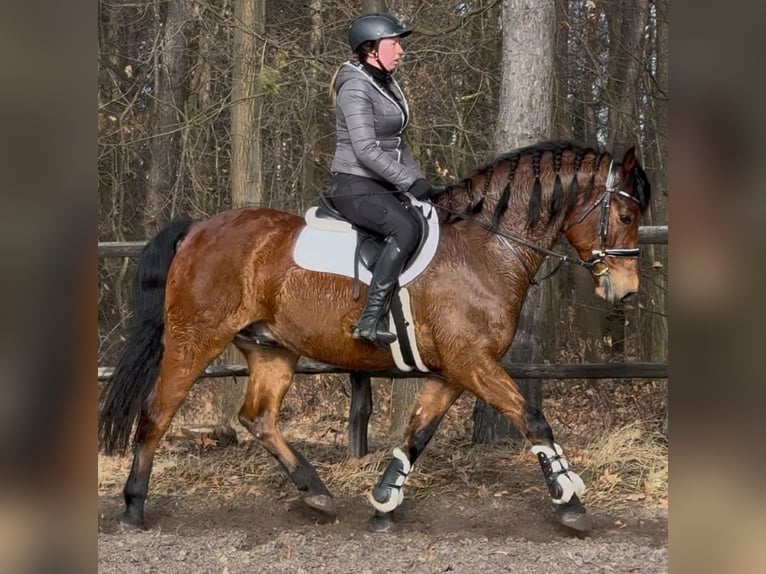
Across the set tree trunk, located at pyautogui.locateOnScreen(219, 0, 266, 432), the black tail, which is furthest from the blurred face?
tree trunk, located at pyautogui.locateOnScreen(219, 0, 266, 432)

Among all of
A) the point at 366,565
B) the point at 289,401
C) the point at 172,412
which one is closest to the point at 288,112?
the point at 289,401

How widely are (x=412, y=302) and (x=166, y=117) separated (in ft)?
23.0

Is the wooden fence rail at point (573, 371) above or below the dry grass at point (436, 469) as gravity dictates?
above

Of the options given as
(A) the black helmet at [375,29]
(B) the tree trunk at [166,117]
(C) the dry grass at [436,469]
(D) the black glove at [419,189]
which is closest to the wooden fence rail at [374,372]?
(C) the dry grass at [436,469]

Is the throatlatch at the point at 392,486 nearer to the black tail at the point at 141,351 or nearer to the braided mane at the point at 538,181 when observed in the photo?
the braided mane at the point at 538,181

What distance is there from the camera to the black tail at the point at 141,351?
5.49 m

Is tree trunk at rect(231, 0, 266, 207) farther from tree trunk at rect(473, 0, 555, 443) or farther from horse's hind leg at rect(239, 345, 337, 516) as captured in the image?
horse's hind leg at rect(239, 345, 337, 516)

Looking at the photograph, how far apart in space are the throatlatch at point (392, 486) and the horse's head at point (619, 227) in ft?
5.46

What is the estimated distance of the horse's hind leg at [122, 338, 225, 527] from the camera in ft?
17.8

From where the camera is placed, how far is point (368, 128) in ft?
16.1

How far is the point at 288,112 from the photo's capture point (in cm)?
952
